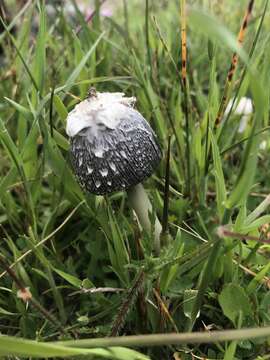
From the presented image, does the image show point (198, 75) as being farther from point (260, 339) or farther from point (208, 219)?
point (260, 339)

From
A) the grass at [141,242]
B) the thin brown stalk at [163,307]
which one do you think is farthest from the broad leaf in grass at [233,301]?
the thin brown stalk at [163,307]

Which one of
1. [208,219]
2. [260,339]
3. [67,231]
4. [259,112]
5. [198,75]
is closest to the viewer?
[259,112]

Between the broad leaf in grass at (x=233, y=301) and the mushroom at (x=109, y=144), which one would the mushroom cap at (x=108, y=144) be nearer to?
the mushroom at (x=109, y=144)

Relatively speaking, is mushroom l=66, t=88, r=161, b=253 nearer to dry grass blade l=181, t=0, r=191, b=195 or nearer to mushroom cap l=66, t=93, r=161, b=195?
mushroom cap l=66, t=93, r=161, b=195

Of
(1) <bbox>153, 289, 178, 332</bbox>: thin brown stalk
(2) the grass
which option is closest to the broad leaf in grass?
(2) the grass

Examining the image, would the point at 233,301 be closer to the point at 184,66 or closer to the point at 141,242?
the point at 141,242

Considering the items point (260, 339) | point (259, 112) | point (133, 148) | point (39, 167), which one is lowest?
point (260, 339)

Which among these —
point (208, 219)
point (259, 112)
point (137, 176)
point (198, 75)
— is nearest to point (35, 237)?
point (137, 176)
